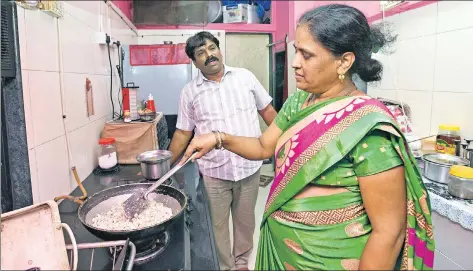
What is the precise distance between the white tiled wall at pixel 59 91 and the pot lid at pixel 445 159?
1503 millimetres

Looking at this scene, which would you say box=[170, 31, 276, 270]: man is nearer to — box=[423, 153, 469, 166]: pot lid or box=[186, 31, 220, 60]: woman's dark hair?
box=[186, 31, 220, 60]: woman's dark hair

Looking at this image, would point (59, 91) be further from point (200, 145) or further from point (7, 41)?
point (200, 145)

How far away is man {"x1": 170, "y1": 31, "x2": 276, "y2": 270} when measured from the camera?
5.63 ft

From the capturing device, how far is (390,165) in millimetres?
647

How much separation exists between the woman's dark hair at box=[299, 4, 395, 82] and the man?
1002 mm

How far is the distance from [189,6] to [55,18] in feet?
7.22

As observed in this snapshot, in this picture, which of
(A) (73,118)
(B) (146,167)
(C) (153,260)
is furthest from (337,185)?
(A) (73,118)

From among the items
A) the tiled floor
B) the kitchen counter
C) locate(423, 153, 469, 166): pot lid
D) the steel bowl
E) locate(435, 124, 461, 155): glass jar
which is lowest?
the tiled floor

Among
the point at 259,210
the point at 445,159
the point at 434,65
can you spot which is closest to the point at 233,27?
the point at 259,210

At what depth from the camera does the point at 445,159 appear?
4.37ft

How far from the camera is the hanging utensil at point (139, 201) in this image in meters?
0.92

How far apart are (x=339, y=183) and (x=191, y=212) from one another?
2.06 ft

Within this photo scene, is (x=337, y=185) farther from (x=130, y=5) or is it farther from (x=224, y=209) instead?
(x=130, y=5)

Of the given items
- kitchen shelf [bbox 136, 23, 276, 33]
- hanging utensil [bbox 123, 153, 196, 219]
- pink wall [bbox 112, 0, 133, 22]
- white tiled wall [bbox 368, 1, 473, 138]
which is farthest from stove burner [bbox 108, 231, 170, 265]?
kitchen shelf [bbox 136, 23, 276, 33]
